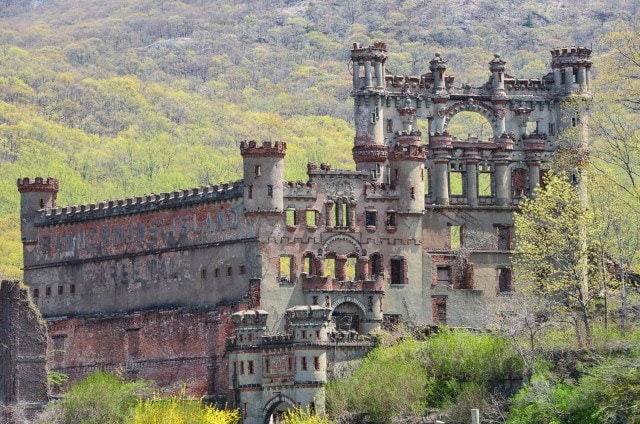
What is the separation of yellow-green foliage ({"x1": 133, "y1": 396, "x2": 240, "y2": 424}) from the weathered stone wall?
27.7 feet

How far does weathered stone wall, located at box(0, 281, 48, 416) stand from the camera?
359 feet

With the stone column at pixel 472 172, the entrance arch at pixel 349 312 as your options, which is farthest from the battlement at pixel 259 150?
the stone column at pixel 472 172

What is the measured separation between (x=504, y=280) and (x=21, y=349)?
28.5 m

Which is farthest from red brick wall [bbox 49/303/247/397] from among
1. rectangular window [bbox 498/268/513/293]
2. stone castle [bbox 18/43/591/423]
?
rectangular window [bbox 498/268/513/293]

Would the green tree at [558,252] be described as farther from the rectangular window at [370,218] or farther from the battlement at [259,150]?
the battlement at [259,150]

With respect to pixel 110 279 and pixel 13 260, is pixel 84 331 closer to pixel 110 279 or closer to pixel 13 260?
pixel 110 279

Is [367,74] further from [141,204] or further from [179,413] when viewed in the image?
[179,413]

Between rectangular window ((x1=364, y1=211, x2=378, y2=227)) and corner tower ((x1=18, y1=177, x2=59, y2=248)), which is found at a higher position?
corner tower ((x1=18, y1=177, x2=59, y2=248))

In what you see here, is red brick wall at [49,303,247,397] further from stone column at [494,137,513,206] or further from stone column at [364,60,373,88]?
stone column at [494,137,513,206]

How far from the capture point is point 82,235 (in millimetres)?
122938

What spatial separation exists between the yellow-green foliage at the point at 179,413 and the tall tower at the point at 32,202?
2493cm

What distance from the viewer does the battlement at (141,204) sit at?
375 ft

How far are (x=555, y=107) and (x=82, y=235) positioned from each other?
97.9 ft

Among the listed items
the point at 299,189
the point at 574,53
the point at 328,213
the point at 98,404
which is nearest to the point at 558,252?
the point at 328,213
